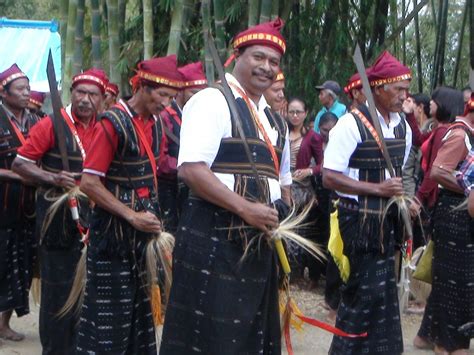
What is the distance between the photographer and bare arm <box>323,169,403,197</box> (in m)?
5.50

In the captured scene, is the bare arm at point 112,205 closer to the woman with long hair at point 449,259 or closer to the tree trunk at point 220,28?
the woman with long hair at point 449,259

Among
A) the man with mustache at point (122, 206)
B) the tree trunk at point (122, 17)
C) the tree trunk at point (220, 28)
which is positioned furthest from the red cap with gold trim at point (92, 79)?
the tree trunk at point (122, 17)

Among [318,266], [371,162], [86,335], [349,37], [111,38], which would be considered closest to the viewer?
[86,335]

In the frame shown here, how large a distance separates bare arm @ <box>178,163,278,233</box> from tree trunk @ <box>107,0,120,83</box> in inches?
272

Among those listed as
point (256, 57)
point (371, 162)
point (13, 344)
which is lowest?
point (13, 344)

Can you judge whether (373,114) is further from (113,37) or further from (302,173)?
(113,37)

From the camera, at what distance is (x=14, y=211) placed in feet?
22.0

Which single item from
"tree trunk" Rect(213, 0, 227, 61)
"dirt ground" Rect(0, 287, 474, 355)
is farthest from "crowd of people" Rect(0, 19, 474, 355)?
"tree trunk" Rect(213, 0, 227, 61)

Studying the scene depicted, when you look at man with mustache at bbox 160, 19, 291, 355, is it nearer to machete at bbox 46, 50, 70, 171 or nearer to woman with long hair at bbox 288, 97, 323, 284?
machete at bbox 46, 50, 70, 171

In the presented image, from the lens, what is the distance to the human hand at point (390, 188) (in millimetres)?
5488

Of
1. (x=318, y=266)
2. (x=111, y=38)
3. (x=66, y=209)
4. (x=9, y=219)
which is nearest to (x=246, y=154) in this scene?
(x=66, y=209)

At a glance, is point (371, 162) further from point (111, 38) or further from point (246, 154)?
point (111, 38)

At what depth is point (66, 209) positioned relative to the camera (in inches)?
230

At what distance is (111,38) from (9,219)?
4462 mm
